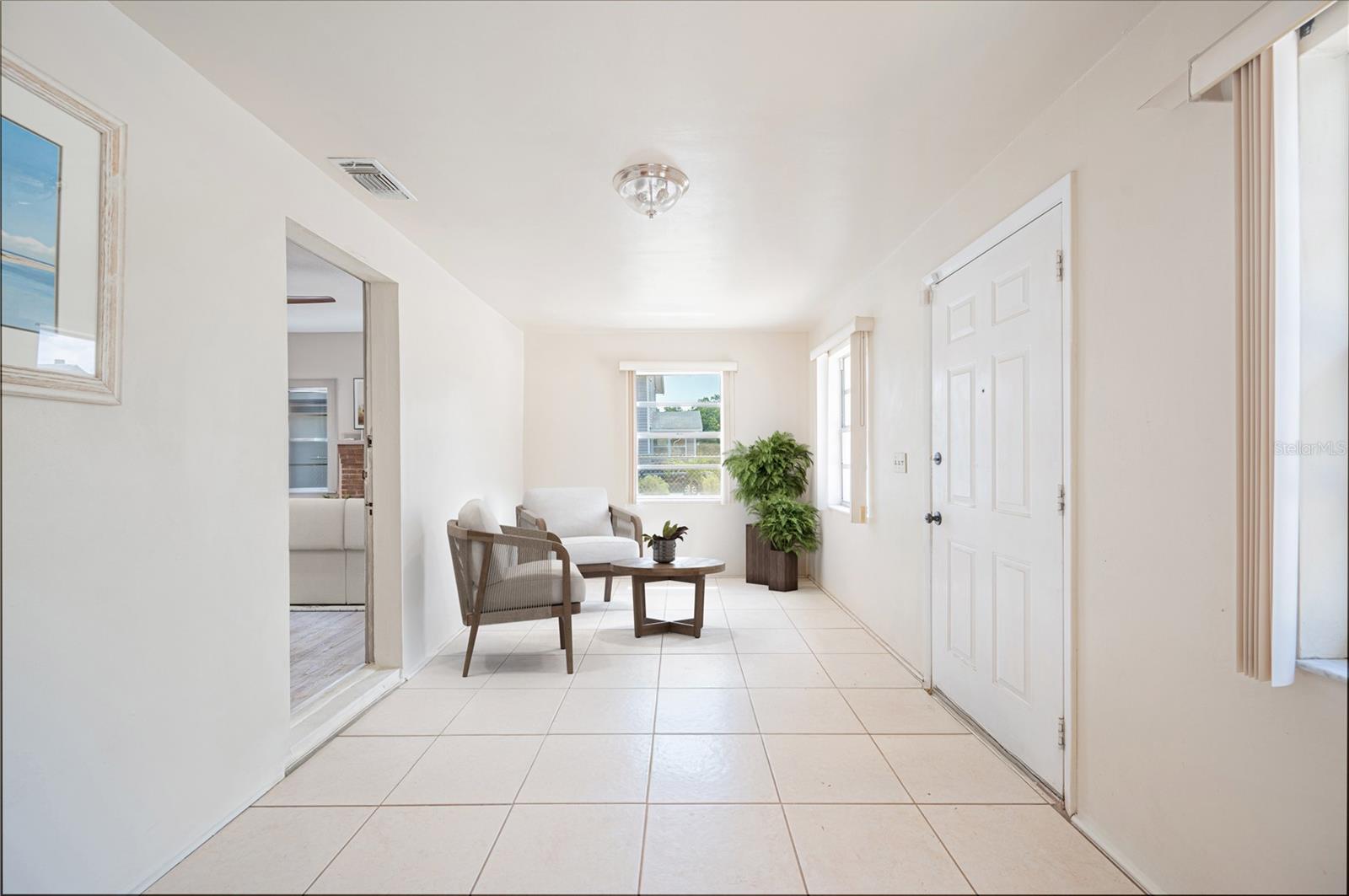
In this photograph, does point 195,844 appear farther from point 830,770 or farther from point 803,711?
point 803,711

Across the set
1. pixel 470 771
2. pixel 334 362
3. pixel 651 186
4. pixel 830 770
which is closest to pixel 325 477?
pixel 334 362

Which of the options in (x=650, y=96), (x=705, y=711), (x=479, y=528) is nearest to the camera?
(x=650, y=96)

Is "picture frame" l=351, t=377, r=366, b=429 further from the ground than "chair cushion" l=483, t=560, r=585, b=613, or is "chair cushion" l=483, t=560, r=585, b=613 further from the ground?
"picture frame" l=351, t=377, r=366, b=429

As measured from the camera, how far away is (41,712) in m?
1.41

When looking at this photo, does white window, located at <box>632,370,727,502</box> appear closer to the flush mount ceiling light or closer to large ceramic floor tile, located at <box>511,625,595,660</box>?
large ceramic floor tile, located at <box>511,625,595,660</box>

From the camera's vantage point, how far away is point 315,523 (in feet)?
15.6

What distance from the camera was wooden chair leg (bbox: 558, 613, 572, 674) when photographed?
3447 mm

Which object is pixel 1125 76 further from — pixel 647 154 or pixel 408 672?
pixel 408 672

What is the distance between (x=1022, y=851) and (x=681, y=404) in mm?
4973

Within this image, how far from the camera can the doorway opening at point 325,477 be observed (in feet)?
11.9

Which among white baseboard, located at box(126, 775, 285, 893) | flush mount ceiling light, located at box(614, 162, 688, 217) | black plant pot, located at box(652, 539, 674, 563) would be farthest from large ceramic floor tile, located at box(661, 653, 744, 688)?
flush mount ceiling light, located at box(614, 162, 688, 217)

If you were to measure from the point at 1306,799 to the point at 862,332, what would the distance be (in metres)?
3.36

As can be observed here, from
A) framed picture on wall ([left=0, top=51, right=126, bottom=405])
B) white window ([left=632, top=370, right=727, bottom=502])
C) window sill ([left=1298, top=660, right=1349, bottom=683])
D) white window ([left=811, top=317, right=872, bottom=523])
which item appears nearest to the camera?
window sill ([left=1298, top=660, right=1349, bottom=683])

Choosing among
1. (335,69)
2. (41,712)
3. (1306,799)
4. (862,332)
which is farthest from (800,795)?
(862,332)
